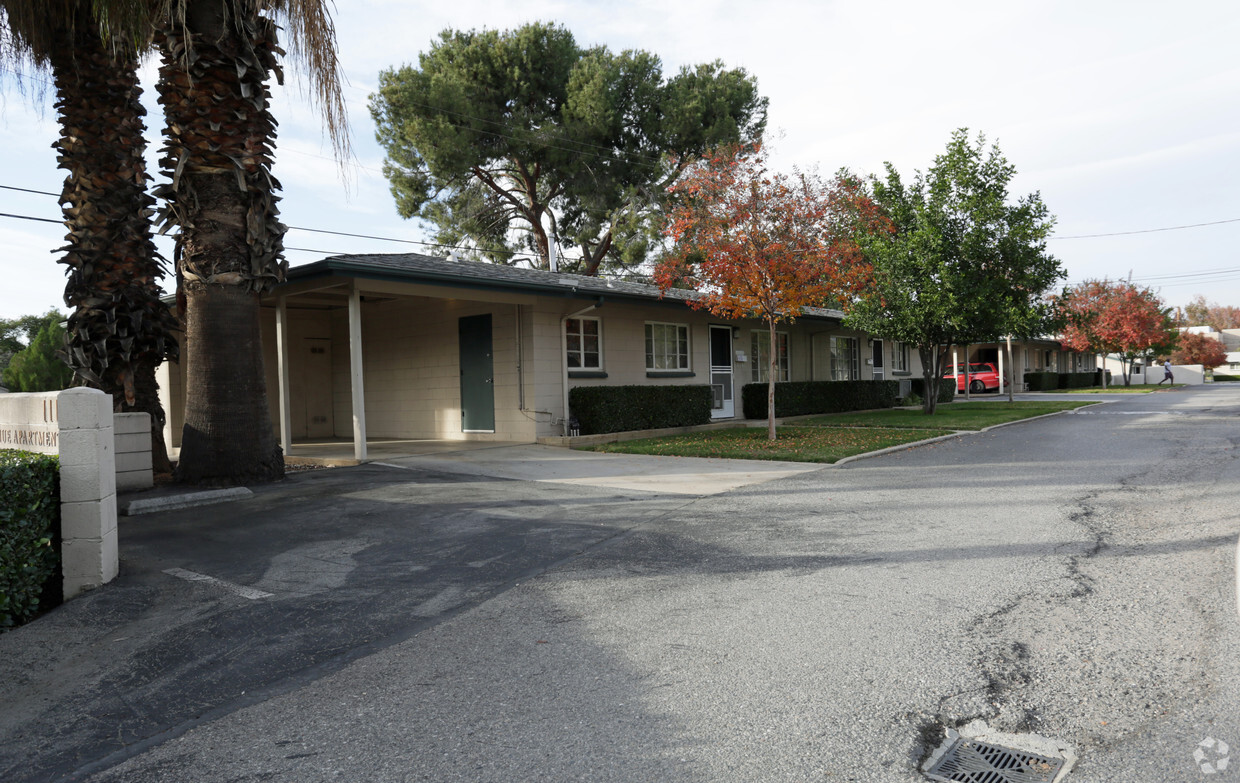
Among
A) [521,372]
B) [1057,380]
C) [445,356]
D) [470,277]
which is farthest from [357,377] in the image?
[1057,380]

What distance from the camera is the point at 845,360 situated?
25.9 meters

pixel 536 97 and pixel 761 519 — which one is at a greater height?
pixel 536 97

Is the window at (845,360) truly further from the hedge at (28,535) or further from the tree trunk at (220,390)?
the hedge at (28,535)

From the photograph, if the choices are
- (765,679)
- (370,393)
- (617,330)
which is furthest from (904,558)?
(370,393)

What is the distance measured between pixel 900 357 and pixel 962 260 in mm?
10231

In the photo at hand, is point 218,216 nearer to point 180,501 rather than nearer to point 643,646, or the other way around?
point 180,501

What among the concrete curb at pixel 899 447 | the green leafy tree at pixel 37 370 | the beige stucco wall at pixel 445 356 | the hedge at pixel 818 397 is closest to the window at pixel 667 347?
the beige stucco wall at pixel 445 356

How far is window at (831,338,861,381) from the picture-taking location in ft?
82.6

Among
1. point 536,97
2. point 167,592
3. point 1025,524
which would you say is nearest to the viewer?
point 167,592

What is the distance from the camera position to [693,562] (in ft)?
19.5

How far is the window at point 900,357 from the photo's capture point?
95.9ft

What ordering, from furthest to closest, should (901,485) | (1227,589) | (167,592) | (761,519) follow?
(901,485)
(761,519)
(167,592)
(1227,589)

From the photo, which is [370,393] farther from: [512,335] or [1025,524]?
[1025,524]

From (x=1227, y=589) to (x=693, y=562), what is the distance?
3321mm
